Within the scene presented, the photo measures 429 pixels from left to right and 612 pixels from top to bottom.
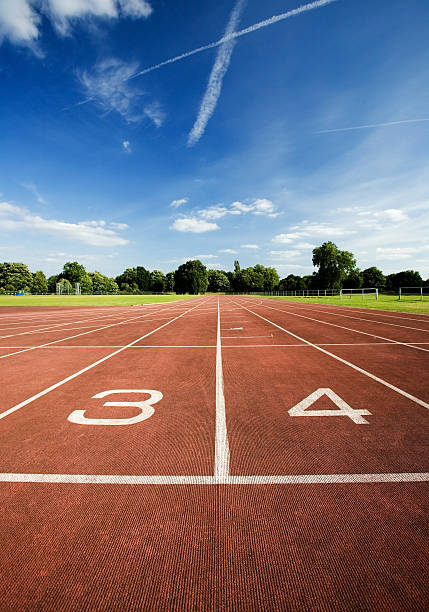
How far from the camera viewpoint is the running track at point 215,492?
5.92ft

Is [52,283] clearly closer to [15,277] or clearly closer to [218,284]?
[15,277]

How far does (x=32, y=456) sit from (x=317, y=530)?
3108 mm

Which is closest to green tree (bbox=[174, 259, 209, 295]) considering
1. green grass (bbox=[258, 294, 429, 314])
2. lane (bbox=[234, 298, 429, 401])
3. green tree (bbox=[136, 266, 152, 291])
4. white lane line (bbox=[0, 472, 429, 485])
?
green tree (bbox=[136, 266, 152, 291])

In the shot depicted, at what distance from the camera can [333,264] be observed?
83.3 meters

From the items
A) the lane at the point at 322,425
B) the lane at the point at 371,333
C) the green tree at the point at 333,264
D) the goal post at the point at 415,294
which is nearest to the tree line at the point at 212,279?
the green tree at the point at 333,264

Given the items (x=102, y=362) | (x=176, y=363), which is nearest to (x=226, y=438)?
(x=176, y=363)

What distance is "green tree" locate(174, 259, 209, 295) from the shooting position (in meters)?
125

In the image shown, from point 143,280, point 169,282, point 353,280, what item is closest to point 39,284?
point 143,280

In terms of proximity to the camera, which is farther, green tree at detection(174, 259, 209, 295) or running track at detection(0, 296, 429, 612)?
green tree at detection(174, 259, 209, 295)

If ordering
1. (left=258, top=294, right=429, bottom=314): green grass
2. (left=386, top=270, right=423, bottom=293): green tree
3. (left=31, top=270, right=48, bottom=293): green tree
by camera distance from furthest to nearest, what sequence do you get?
1. (left=31, top=270, right=48, bottom=293): green tree
2. (left=386, top=270, right=423, bottom=293): green tree
3. (left=258, top=294, right=429, bottom=314): green grass

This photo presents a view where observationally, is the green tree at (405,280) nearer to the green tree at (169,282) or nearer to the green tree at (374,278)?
the green tree at (374,278)

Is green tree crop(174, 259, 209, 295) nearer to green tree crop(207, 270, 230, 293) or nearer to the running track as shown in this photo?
green tree crop(207, 270, 230, 293)

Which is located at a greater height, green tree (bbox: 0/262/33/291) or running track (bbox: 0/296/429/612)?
green tree (bbox: 0/262/33/291)

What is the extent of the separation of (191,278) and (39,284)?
205ft
